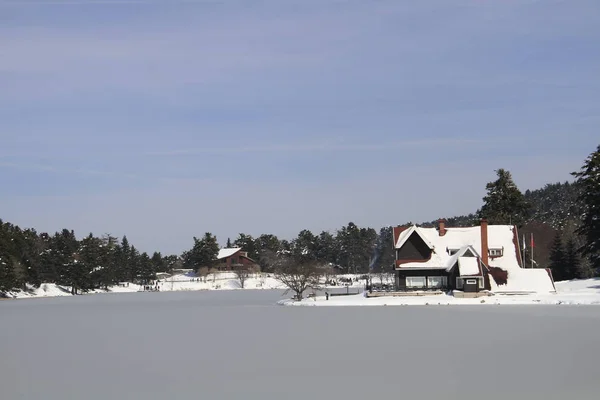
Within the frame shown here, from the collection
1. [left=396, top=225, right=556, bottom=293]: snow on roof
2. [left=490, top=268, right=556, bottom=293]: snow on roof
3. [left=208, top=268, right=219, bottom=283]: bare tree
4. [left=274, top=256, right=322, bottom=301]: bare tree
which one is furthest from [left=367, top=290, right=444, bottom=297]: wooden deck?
[left=208, top=268, right=219, bottom=283]: bare tree

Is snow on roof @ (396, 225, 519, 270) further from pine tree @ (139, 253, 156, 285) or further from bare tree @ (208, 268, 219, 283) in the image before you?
bare tree @ (208, 268, 219, 283)

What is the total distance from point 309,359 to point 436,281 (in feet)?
121

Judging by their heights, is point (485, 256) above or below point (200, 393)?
above

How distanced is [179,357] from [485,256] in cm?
3868

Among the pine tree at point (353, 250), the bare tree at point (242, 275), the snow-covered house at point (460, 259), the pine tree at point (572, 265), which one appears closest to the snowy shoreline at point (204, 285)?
the bare tree at point (242, 275)

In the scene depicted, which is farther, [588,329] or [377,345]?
[588,329]

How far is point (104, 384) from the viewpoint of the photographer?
16344 millimetres

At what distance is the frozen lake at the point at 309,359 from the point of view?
1514 cm

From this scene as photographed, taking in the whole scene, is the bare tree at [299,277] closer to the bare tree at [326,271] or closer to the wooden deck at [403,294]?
the wooden deck at [403,294]

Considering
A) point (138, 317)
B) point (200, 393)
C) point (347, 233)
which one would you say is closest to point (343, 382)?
point (200, 393)

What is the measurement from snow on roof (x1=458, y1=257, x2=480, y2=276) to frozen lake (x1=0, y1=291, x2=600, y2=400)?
54.0ft

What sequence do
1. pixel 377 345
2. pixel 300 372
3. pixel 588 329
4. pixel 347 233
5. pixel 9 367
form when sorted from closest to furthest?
pixel 300 372
pixel 9 367
pixel 377 345
pixel 588 329
pixel 347 233

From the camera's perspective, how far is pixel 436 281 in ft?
182

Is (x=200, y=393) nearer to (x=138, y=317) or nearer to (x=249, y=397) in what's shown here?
(x=249, y=397)
